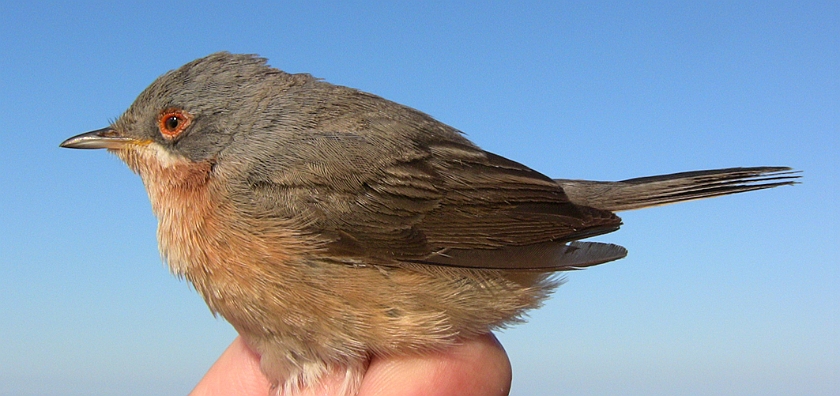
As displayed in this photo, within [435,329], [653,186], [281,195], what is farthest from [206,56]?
[653,186]

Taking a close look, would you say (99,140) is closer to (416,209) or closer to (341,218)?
(341,218)

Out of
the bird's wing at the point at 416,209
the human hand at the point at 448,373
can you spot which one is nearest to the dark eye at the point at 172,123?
the bird's wing at the point at 416,209

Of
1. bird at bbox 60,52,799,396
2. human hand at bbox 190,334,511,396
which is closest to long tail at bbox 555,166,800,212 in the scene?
bird at bbox 60,52,799,396

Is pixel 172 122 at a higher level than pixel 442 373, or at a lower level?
higher

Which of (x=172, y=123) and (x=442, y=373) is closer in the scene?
(x=442, y=373)

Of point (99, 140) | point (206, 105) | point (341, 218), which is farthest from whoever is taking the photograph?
point (99, 140)

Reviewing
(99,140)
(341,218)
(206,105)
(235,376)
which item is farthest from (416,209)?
(99,140)

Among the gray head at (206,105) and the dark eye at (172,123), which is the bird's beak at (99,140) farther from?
the dark eye at (172,123)

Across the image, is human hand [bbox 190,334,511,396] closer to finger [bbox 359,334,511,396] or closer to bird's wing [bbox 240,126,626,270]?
finger [bbox 359,334,511,396]
